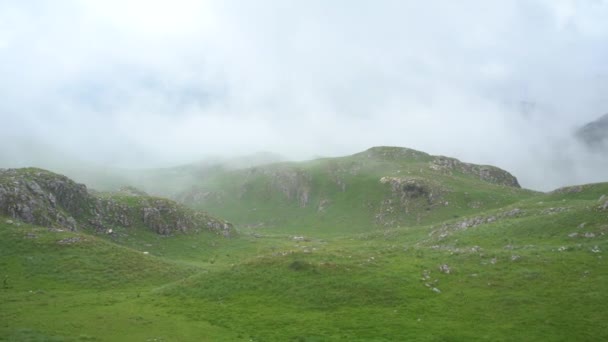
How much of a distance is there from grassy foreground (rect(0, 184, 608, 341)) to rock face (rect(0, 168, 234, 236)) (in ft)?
23.5

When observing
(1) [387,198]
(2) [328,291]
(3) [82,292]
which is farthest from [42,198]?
(1) [387,198]

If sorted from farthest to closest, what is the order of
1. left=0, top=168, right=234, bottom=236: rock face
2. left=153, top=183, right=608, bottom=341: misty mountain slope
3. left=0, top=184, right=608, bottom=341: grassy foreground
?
left=0, top=168, right=234, bottom=236: rock face → left=0, top=184, right=608, bottom=341: grassy foreground → left=153, top=183, right=608, bottom=341: misty mountain slope

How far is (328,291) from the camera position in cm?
4272

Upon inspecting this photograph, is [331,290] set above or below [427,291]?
below

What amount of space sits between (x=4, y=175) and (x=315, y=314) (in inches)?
2843

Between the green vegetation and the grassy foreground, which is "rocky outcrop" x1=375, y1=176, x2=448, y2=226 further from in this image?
the grassy foreground

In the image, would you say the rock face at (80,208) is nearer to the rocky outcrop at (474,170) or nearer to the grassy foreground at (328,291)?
the grassy foreground at (328,291)

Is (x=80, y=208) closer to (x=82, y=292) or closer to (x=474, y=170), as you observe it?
(x=82, y=292)

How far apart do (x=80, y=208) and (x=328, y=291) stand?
2654 inches

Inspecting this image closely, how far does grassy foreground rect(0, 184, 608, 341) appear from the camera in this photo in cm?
3412

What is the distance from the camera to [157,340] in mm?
33438

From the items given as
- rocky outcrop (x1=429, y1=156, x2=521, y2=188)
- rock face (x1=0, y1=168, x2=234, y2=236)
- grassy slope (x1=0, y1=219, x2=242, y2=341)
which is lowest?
grassy slope (x1=0, y1=219, x2=242, y2=341)

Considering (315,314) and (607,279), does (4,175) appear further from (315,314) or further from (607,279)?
(607,279)

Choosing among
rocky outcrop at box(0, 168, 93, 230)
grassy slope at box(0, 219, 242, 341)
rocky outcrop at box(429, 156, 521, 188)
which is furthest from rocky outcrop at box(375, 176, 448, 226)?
rocky outcrop at box(0, 168, 93, 230)
